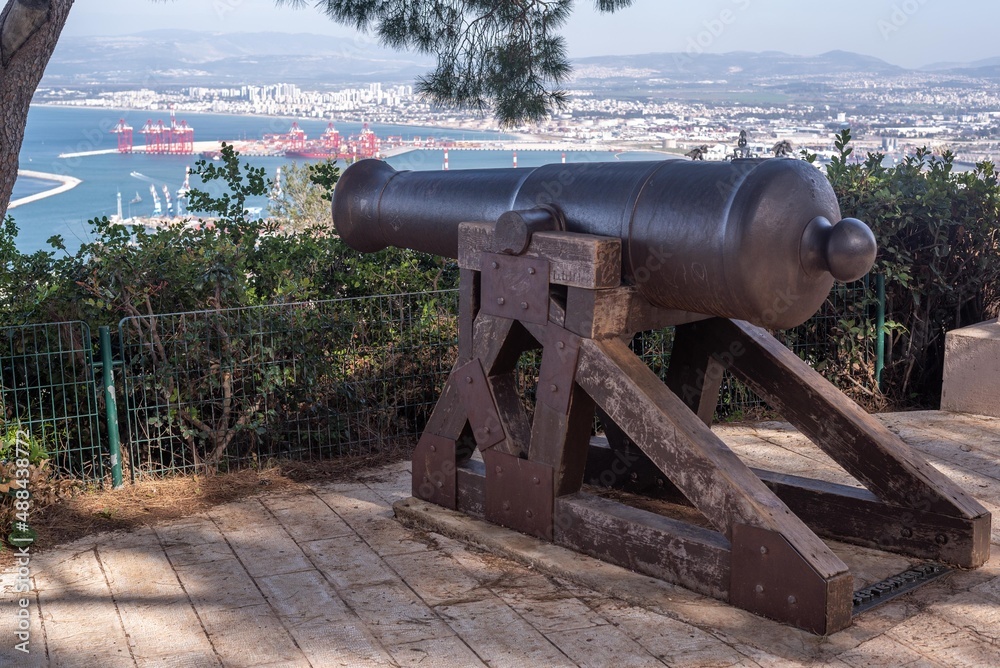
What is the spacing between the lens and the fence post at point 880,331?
247 inches

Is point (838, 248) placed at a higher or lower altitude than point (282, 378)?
higher

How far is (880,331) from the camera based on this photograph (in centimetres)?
630

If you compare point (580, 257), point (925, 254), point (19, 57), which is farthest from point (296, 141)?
point (580, 257)

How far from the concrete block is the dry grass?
10.7ft

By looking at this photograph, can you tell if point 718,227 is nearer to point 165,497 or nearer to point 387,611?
point 387,611

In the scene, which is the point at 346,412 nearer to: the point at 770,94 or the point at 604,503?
the point at 604,503

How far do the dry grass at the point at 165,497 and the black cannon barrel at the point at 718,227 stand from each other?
1826 millimetres

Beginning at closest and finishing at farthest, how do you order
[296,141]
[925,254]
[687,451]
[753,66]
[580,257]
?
[687,451] → [580,257] → [925,254] → [753,66] → [296,141]

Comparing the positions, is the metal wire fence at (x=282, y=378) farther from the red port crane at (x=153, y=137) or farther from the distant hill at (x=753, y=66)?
the red port crane at (x=153, y=137)

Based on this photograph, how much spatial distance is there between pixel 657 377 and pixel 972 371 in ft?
10.8

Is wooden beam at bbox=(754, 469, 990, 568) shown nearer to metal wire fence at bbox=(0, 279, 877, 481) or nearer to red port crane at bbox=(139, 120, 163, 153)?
metal wire fence at bbox=(0, 279, 877, 481)

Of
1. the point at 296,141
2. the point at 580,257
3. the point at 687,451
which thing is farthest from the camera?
the point at 296,141

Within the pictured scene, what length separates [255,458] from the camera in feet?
16.8

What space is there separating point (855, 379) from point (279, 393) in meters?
3.57
